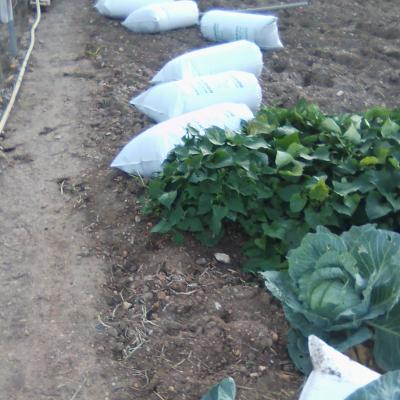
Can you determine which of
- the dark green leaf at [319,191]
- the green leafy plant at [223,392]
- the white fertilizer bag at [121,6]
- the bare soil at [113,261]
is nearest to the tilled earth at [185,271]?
the bare soil at [113,261]

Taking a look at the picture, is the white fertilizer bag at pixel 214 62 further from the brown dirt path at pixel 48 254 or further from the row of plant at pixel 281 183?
the row of plant at pixel 281 183

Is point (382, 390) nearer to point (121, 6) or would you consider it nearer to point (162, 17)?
point (162, 17)

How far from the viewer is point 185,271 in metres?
3.41

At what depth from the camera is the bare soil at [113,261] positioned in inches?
114

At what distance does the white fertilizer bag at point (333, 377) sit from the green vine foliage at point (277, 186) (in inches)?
38.6

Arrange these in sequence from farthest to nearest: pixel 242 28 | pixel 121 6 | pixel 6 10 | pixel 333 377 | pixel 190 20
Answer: pixel 121 6
pixel 190 20
pixel 242 28
pixel 6 10
pixel 333 377

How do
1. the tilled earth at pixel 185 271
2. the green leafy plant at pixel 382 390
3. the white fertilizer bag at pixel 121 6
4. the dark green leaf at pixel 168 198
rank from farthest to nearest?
the white fertilizer bag at pixel 121 6
the dark green leaf at pixel 168 198
the tilled earth at pixel 185 271
the green leafy plant at pixel 382 390

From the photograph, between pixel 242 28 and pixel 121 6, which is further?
pixel 121 6

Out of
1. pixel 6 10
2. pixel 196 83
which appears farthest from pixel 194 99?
pixel 6 10

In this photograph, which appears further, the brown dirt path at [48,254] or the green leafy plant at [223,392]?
the brown dirt path at [48,254]

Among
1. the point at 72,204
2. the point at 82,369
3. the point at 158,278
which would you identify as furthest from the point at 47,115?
the point at 82,369

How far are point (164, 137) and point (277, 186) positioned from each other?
2.26 feet

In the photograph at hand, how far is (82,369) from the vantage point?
9.57 feet

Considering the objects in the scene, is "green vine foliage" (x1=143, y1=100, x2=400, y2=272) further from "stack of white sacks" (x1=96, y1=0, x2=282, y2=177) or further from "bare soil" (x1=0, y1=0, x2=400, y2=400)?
"stack of white sacks" (x1=96, y1=0, x2=282, y2=177)
